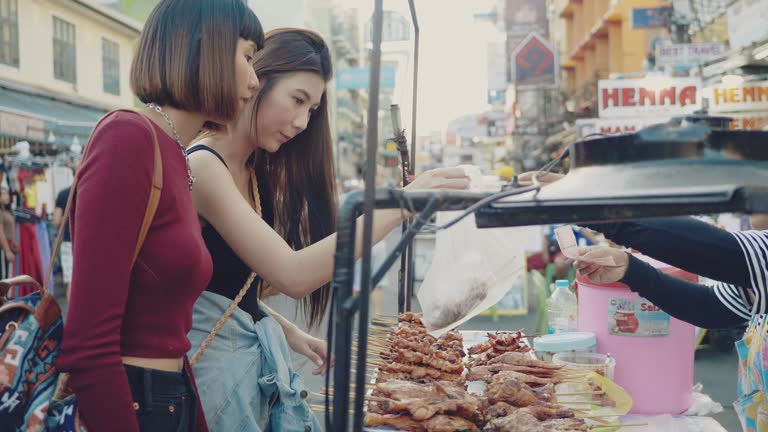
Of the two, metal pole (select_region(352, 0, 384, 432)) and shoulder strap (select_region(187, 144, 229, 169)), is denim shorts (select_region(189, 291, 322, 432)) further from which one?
metal pole (select_region(352, 0, 384, 432))

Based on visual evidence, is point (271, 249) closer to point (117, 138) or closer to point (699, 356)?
point (117, 138)

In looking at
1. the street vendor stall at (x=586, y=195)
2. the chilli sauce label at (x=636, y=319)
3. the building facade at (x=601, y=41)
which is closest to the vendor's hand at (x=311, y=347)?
the chilli sauce label at (x=636, y=319)

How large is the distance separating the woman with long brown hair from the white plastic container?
1090mm

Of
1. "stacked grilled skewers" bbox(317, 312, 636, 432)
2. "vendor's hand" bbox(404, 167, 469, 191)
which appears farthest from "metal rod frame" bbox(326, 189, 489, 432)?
"stacked grilled skewers" bbox(317, 312, 636, 432)

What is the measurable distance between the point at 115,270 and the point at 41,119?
10.9 m

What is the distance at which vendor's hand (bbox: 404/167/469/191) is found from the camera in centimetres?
161

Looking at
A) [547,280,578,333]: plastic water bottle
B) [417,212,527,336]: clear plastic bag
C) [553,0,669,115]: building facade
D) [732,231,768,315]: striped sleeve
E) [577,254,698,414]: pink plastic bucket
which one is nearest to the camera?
[732,231,768,315]: striped sleeve

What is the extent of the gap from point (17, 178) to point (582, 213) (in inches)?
406

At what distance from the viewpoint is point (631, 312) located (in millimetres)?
2658

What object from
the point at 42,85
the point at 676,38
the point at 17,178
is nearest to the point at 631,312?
the point at 17,178

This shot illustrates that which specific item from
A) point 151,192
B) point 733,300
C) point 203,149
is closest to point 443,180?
point 151,192

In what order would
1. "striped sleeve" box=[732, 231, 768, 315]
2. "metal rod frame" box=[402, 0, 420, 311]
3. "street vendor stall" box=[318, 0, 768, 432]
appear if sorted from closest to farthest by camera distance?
"street vendor stall" box=[318, 0, 768, 432] → "striped sleeve" box=[732, 231, 768, 315] → "metal rod frame" box=[402, 0, 420, 311]

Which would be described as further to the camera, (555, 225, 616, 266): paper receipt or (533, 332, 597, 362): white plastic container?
(533, 332, 597, 362): white plastic container

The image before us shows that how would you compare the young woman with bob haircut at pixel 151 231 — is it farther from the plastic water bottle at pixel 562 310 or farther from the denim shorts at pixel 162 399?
the plastic water bottle at pixel 562 310
